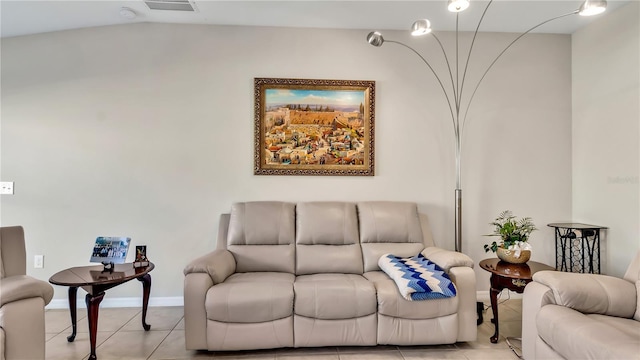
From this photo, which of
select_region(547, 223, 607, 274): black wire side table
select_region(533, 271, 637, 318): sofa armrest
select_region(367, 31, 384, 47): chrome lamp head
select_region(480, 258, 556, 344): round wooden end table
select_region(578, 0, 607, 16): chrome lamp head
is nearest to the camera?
select_region(533, 271, 637, 318): sofa armrest

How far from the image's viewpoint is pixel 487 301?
3133 mm

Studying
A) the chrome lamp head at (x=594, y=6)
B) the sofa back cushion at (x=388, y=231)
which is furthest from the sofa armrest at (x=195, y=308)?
the chrome lamp head at (x=594, y=6)

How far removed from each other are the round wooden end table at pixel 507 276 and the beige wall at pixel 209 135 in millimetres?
771

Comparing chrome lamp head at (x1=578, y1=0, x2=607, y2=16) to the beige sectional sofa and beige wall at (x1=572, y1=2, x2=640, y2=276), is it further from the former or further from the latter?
the beige sectional sofa

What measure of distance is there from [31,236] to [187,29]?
237 cm

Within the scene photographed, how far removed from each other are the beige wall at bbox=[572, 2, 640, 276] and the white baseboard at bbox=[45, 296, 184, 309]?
3.88m

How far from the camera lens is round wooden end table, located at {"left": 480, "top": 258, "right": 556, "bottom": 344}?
224 centimetres

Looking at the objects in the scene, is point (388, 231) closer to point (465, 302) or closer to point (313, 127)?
point (465, 302)

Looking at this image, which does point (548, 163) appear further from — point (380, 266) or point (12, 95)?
point (12, 95)

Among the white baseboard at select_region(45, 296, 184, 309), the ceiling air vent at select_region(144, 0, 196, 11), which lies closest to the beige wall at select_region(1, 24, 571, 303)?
the white baseboard at select_region(45, 296, 184, 309)

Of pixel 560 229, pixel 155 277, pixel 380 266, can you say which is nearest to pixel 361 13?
pixel 380 266

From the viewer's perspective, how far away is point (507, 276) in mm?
2254

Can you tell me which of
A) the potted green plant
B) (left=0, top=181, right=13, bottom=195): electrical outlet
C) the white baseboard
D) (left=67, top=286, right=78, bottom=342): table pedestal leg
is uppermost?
(left=0, top=181, right=13, bottom=195): electrical outlet

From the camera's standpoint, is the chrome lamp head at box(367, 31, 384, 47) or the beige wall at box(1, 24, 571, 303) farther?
the beige wall at box(1, 24, 571, 303)
